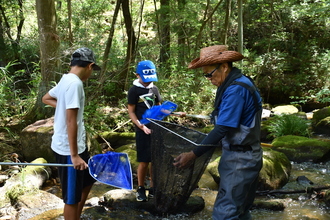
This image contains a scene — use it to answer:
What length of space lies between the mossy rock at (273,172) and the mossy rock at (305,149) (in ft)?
4.60

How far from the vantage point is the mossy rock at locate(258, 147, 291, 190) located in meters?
5.10

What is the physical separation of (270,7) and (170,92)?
9.31m

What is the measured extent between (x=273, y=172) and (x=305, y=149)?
2.29 metres

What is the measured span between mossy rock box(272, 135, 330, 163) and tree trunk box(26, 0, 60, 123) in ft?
18.2

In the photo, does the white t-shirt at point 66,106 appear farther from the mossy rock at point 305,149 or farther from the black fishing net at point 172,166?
the mossy rock at point 305,149

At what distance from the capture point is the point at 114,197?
4.41m

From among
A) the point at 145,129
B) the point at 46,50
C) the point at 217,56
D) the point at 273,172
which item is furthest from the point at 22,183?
the point at 46,50

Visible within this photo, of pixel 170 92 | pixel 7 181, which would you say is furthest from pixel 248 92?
pixel 170 92

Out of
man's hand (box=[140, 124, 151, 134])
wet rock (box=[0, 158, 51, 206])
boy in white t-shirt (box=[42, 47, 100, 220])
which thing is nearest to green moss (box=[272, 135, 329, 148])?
man's hand (box=[140, 124, 151, 134])

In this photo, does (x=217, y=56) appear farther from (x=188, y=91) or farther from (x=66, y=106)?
(x=188, y=91)

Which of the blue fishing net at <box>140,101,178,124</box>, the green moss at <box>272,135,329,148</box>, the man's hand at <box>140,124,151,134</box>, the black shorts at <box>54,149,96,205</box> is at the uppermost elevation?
the blue fishing net at <box>140,101,178,124</box>

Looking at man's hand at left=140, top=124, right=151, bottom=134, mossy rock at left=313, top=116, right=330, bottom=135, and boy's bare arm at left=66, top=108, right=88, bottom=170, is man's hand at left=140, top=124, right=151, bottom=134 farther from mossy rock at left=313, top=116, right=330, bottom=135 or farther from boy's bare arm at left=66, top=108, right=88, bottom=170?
mossy rock at left=313, top=116, right=330, bottom=135

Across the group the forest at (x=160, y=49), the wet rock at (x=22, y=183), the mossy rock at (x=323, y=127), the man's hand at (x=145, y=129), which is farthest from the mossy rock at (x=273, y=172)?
the mossy rock at (x=323, y=127)

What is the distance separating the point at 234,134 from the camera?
258 centimetres
